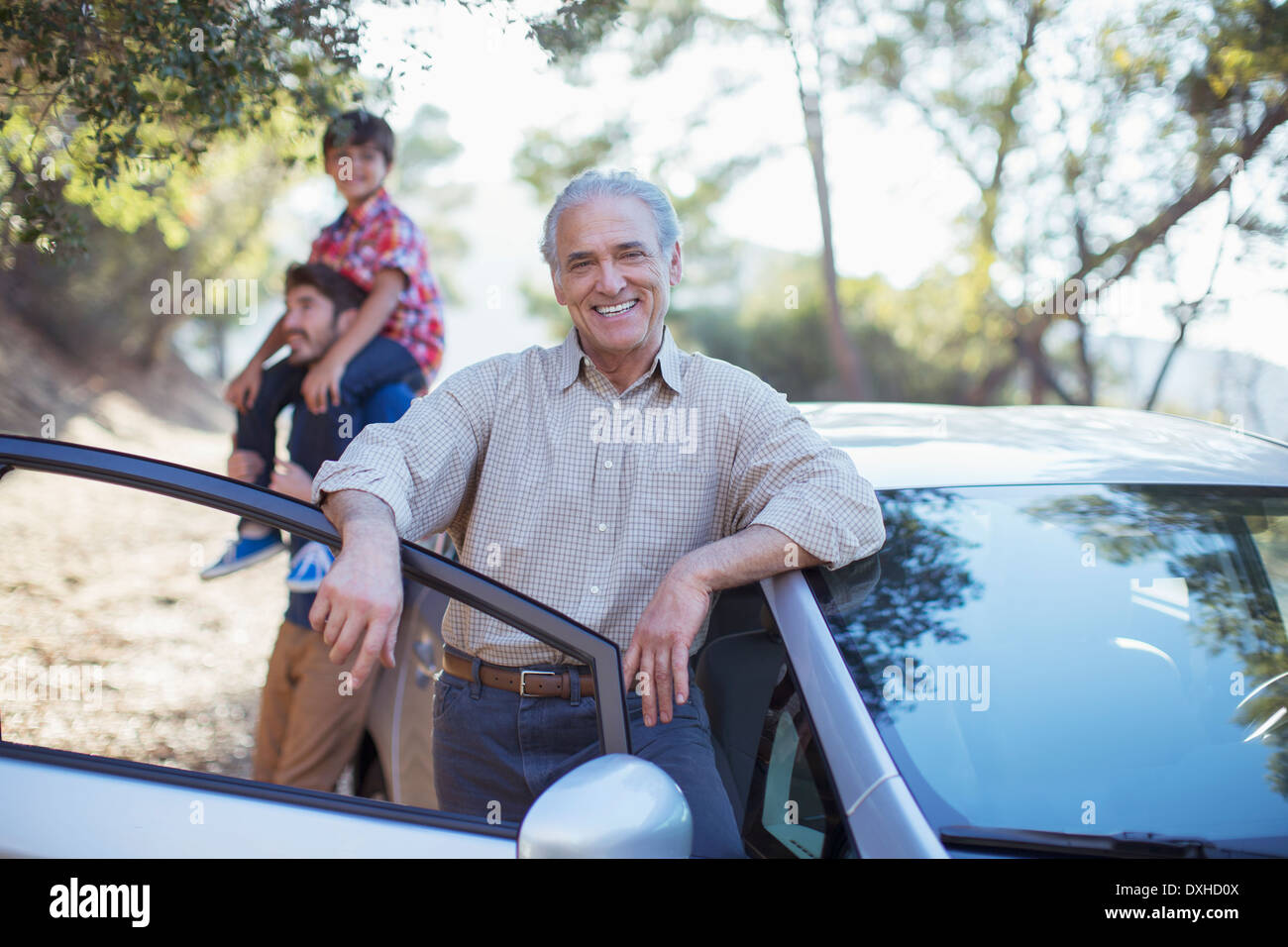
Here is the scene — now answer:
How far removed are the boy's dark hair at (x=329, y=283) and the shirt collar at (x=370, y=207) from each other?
21 cm

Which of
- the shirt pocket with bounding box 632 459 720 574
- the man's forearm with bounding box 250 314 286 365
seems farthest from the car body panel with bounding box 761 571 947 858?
the man's forearm with bounding box 250 314 286 365

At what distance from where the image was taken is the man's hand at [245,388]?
Result: 12.5ft

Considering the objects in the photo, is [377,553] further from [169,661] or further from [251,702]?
[169,661]

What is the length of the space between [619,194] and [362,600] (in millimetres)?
1131

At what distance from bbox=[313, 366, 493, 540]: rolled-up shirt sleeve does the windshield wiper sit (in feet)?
3.61

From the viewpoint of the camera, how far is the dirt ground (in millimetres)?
4969

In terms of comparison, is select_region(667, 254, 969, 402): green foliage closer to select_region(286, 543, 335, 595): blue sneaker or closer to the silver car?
select_region(286, 543, 335, 595): blue sneaker

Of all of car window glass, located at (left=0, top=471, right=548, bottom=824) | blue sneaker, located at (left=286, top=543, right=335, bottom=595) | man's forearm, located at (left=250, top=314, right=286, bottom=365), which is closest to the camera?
car window glass, located at (left=0, top=471, right=548, bottom=824)

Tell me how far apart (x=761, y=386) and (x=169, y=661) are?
5142 mm

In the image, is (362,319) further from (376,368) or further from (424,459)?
(424,459)

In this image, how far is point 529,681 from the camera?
2203 millimetres

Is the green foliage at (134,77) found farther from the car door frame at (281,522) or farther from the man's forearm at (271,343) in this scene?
the car door frame at (281,522)

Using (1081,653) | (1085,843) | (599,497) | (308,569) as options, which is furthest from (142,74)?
(1085,843)
